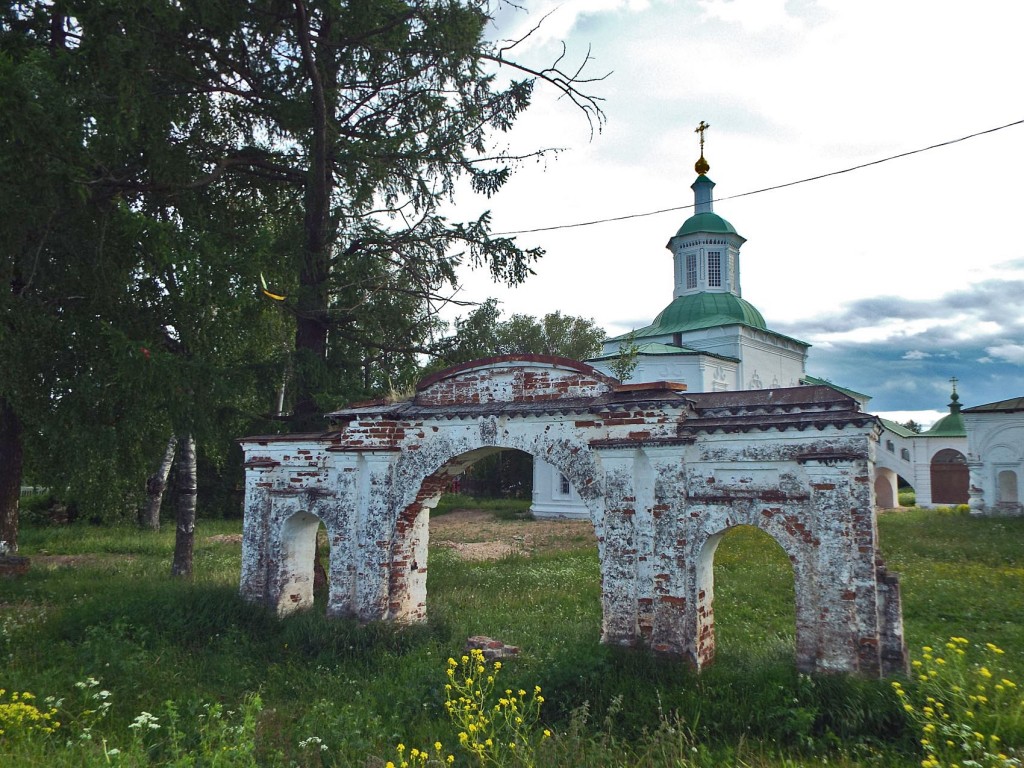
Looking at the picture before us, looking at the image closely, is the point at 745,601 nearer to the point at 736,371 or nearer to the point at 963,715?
the point at 963,715

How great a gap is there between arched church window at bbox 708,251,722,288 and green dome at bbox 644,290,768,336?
0.93 metres

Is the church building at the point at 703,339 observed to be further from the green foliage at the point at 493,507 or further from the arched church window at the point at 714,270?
the green foliage at the point at 493,507

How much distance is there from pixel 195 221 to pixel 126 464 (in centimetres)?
474

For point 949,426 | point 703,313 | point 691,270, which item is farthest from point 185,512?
point 949,426

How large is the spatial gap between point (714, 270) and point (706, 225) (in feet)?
6.08

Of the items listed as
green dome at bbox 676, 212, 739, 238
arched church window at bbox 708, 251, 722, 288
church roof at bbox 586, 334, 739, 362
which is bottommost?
church roof at bbox 586, 334, 739, 362

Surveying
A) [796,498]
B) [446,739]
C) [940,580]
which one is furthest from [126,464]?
[940,580]

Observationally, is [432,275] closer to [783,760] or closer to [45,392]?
[45,392]

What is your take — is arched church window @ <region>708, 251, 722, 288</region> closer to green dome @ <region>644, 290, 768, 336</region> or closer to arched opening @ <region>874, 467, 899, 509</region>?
green dome @ <region>644, 290, 768, 336</region>

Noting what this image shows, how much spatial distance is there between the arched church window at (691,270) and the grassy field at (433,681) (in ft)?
Result: 55.4

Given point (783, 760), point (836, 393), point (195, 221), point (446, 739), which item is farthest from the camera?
point (195, 221)

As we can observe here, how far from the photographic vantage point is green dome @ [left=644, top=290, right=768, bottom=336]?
83.9 ft

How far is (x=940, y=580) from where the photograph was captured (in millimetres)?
12203

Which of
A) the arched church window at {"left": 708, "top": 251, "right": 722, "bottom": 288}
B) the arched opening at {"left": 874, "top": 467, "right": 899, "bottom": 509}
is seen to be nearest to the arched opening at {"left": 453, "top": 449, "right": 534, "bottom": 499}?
the arched church window at {"left": 708, "top": 251, "right": 722, "bottom": 288}
